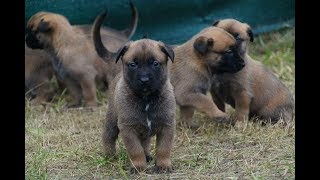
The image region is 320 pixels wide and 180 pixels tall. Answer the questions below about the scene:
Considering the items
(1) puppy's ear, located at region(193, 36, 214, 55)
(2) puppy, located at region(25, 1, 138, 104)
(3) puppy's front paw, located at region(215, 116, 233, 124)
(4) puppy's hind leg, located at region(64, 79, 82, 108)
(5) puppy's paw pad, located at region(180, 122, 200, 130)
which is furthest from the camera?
(2) puppy, located at region(25, 1, 138, 104)

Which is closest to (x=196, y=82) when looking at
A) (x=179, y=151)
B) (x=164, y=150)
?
(x=179, y=151)

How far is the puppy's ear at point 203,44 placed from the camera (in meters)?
6.70

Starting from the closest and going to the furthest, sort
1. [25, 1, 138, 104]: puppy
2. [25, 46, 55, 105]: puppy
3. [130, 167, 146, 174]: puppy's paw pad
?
[130, 167, 146, 174]: puppy's paw pad
[25, 1, 138, 104]: puppy
[25, 46, 55, 105]: puppy

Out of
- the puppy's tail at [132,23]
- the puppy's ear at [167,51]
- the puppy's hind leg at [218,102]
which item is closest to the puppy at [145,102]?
the puppy's ear at [167,51]

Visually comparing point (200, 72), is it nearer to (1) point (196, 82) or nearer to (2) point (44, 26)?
(1) point (196, 82)

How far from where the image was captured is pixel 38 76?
28.3ft

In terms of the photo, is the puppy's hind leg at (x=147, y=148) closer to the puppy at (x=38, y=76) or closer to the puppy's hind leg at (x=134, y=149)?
the puppy's hind leg at (x=134, y=149)

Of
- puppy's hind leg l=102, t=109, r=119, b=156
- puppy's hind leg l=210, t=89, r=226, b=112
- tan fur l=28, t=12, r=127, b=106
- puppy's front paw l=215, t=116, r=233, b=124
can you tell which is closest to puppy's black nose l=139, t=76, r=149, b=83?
puppy's hind leg l=102, t=109, r=119, b=156

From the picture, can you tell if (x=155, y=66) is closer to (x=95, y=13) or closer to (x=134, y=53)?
(x=134, y=53)

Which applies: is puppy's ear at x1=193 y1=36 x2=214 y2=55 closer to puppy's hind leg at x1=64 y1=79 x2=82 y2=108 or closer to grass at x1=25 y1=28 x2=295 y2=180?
grass at x1=25 y1=28 x2=295 y2=180

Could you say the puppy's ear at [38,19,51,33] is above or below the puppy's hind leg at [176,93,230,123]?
above

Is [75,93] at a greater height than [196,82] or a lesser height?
lesser

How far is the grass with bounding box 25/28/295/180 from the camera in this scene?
5.41 metres

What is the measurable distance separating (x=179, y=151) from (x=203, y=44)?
119 cm
